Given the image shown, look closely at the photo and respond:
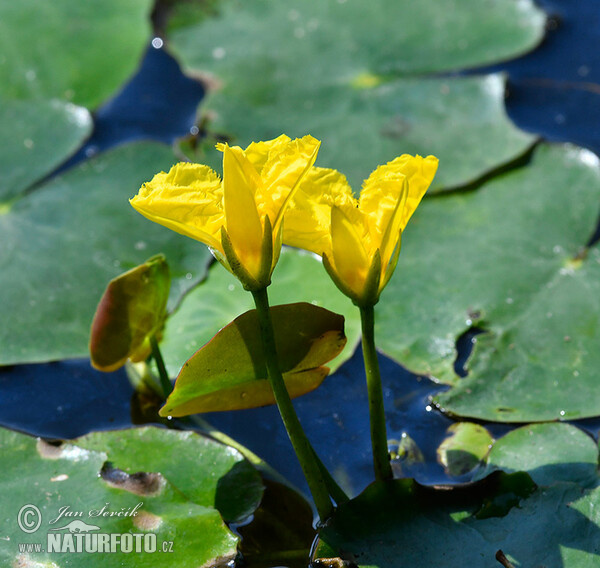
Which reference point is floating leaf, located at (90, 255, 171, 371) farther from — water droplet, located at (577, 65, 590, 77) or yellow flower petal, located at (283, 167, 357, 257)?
water droplet, located at (577, 65, 590, 77)

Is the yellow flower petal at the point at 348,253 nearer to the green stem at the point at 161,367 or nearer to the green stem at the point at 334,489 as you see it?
the green stem at the point at 334,489

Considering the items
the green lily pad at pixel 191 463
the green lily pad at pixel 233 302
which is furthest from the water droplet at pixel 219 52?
the green lily pad at pixel 191 463

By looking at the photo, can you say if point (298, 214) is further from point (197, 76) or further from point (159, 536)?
point (197, 76)

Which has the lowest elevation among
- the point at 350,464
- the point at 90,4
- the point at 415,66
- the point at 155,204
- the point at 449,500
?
the point at 350,464

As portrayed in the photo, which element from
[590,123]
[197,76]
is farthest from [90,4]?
[590,123]

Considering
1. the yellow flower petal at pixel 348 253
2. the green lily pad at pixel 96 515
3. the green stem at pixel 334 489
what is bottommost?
the green stem at pixel 334 489

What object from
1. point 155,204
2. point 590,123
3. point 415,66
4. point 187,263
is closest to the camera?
point 155,204
